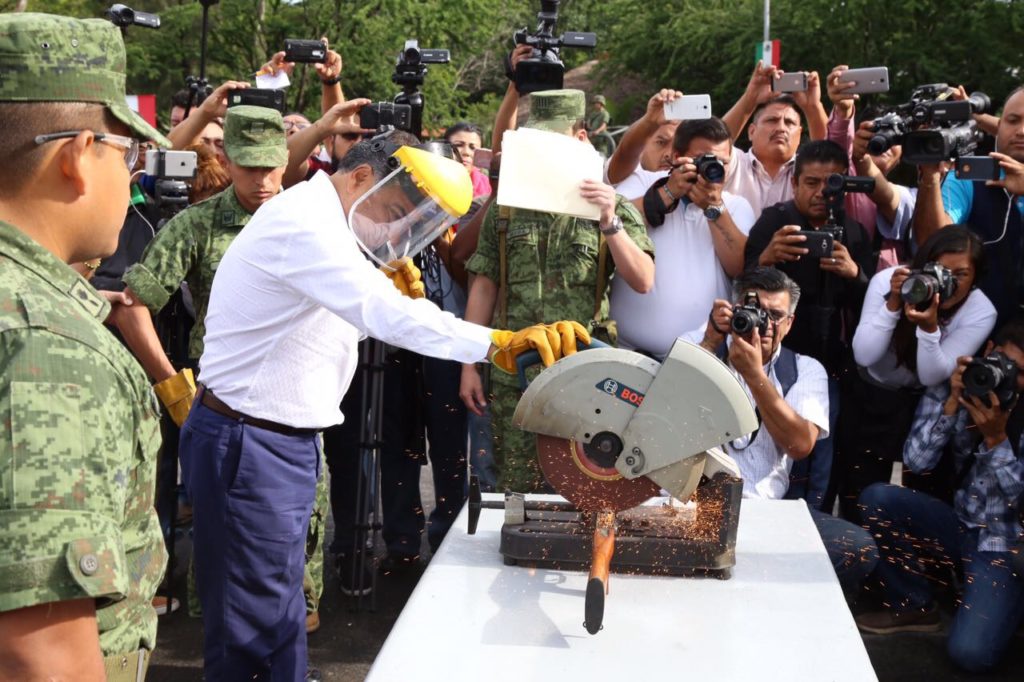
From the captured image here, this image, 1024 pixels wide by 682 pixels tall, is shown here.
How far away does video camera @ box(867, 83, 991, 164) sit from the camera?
157 inches

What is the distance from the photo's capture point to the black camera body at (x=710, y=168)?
13.2ft

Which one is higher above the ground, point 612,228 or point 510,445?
point 612,228

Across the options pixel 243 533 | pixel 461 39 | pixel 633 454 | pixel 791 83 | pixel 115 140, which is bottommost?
pixel 243 533

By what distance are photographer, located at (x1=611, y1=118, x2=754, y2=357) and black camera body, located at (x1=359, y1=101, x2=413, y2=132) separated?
3.27 feet

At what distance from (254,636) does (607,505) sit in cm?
103

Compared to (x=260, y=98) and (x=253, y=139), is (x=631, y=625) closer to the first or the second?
(x=253, y=139)


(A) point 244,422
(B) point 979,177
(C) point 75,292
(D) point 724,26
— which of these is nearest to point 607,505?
(A) point 244,422

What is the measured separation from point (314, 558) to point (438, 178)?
1.79 m

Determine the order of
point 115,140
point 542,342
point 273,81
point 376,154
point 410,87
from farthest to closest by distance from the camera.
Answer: point 273,81 → point 410,87 → point 376,154 → point 542,342 → point 115,140

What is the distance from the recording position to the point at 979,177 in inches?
151

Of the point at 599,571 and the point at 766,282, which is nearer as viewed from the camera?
the point at 599,571

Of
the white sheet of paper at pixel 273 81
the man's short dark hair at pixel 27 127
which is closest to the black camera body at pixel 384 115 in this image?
the white sheet of paper at pixel 273 81

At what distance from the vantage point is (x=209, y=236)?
12.3ft

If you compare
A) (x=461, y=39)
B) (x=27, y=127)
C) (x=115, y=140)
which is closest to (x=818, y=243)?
(x=115, y=140)
